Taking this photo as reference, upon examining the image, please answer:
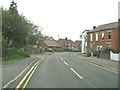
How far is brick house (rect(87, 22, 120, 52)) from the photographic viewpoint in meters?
56.4

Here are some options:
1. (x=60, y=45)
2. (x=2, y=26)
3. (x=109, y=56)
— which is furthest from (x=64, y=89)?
(x=60, y=45)

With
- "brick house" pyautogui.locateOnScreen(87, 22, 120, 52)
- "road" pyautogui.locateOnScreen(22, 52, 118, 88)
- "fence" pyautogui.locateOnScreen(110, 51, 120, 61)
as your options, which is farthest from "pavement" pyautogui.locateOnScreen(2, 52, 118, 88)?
"brick house" pyautogui.locateOnScreen(87, 22, 120, 52)

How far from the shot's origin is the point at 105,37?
60.7 meters

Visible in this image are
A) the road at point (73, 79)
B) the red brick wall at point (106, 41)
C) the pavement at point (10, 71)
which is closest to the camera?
the road at point (73, 79)

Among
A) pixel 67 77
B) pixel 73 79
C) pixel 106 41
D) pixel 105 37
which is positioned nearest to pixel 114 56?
pixel 106 41

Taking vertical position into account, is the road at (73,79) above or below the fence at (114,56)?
below

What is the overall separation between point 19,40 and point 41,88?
105 ft

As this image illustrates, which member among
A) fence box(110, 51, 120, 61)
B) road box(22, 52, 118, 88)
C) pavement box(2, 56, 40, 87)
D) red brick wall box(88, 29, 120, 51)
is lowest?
road box(22, 52, 118, 88)

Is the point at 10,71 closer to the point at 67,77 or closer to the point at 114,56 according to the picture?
the point at 67,77

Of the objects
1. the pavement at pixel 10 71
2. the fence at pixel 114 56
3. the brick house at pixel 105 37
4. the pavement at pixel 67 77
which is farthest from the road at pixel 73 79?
the brick house at pixel 105 37

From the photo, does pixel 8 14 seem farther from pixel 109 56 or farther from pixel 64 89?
pixel 64 89

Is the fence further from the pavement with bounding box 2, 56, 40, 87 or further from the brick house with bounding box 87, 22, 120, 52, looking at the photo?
the pavement with bounding box 2, 56, 40, 87

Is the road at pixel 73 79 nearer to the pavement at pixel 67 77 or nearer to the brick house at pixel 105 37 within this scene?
the pavement at pixel 67 77

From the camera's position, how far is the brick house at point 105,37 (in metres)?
56.4
